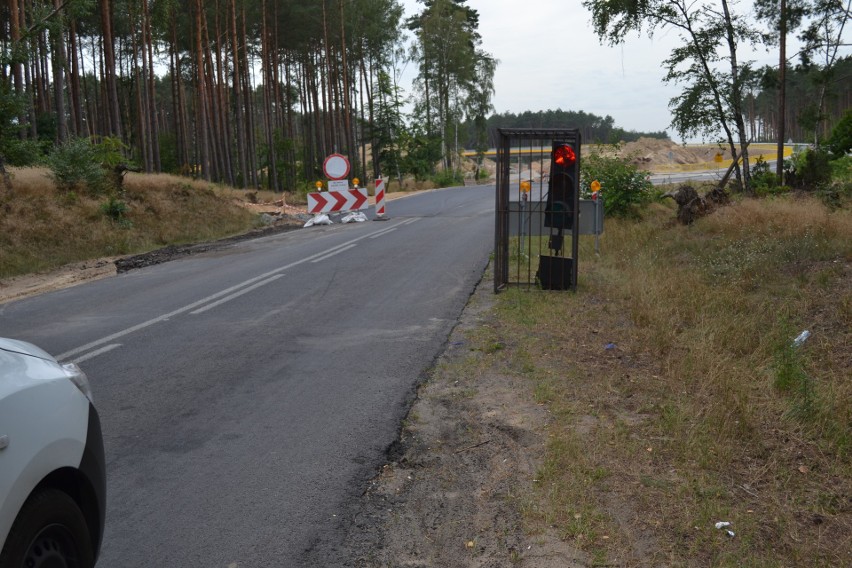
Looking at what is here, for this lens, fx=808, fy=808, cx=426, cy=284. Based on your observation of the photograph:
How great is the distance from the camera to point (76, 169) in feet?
69.3

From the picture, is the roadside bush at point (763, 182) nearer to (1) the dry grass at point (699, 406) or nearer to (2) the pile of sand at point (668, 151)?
(1) the dry grass at point (699, 406)

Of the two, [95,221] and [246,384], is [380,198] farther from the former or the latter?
[246,384]

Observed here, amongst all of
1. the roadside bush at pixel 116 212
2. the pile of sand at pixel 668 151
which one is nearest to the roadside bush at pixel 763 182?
the roadside bush at pixel 116 212

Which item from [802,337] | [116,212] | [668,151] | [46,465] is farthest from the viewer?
[668,151]

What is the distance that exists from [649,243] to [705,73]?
28.5ft

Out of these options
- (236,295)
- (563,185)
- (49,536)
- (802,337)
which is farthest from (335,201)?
(49,536)

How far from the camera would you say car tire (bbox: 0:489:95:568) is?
2693 millimetres

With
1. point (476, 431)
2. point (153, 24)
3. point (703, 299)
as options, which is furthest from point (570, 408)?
point (153, 24)

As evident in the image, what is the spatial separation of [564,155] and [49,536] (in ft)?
30.4

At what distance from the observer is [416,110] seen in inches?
2810

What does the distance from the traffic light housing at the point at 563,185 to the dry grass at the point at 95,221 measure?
34.8 feet

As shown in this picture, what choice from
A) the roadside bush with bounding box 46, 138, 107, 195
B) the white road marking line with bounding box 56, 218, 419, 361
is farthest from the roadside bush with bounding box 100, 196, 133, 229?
the white road marking line with bounding box 56, 218, 419, 361

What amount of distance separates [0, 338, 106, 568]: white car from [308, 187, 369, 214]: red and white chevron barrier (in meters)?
22.1

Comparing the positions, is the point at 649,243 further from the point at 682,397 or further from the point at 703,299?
the point at 682,397
